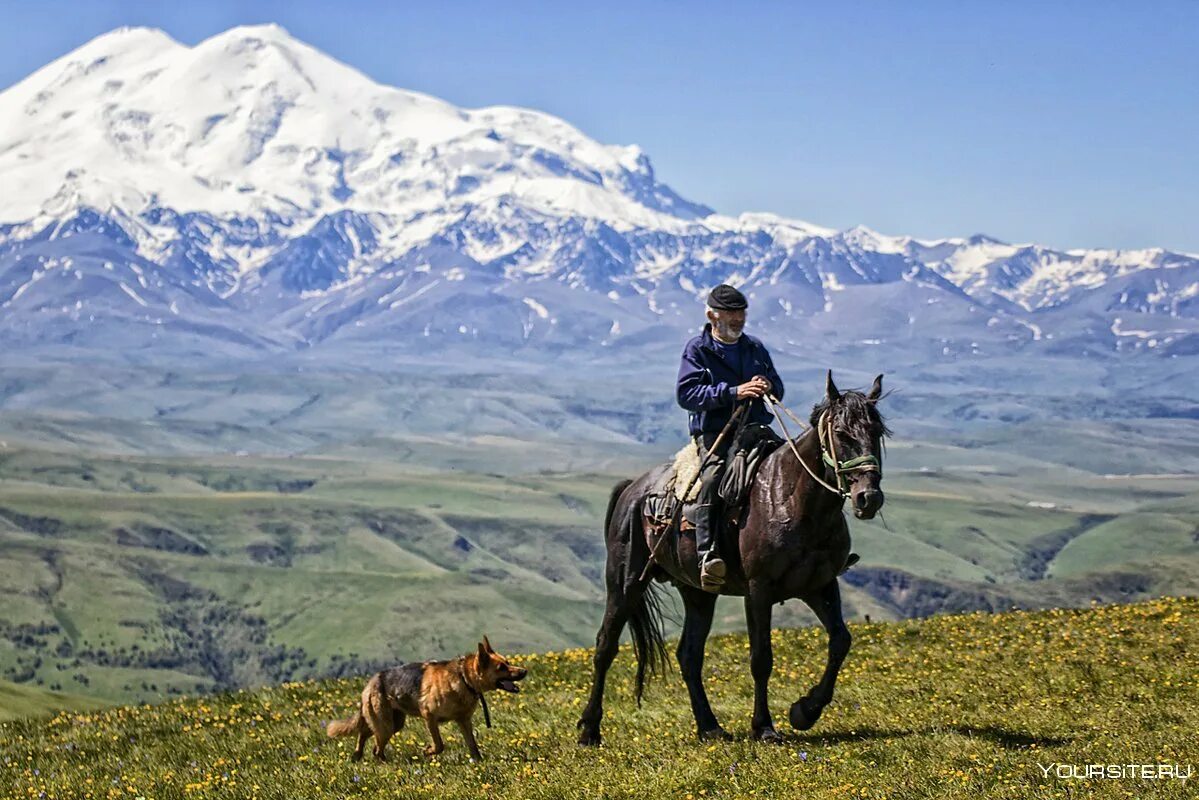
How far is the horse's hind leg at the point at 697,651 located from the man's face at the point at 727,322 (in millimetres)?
3957

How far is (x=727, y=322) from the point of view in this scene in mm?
21625

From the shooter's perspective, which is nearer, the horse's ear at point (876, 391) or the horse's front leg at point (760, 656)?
the horse's ear at point (876, 391)

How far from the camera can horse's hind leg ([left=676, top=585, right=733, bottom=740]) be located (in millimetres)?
21594

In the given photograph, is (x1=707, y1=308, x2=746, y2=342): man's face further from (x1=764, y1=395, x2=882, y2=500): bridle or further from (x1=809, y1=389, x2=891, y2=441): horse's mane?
(x1=809, y1=389, x2=891, y2=441): horse's mane

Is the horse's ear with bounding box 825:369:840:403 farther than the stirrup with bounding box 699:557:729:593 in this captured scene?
No

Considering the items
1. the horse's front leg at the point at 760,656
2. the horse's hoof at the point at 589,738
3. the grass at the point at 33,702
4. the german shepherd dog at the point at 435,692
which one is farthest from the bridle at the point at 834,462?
the grass at the point at 33,702

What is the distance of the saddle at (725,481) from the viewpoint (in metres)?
21.0

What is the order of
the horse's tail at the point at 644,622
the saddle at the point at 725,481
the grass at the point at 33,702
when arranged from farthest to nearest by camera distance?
the grass at the point at 33,702, the horse's tail at the point at 644,622, the saddle at the point at 725,481

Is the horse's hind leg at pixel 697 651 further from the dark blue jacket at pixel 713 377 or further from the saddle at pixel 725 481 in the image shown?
the dark blue jacket at pixel 713 377

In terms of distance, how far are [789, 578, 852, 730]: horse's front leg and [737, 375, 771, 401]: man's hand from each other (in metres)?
2.93

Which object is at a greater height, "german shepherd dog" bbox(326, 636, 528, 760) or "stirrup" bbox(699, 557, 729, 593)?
"stirrup" bbox(699, 557, 729, 593)

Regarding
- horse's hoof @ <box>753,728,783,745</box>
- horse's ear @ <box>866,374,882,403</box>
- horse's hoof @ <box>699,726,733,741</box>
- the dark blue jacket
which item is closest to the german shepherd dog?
horse's hoof @ <box>699,726,733,741</box>

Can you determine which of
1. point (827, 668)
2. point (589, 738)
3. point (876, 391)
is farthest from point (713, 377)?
point (589, 738)

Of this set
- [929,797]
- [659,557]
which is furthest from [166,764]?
[929,797]
